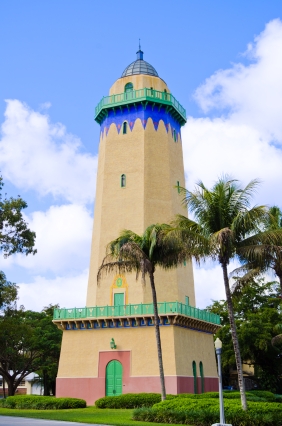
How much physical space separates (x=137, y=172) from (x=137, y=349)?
12504 mm

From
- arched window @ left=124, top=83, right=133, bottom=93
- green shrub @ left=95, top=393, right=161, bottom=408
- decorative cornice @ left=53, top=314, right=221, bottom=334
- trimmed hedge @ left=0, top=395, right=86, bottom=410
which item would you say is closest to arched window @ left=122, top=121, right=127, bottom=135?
arched window @ left=124, top=83, right=133, bottom=93

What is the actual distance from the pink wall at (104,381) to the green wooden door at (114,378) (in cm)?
25

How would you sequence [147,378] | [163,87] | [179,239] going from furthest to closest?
[163,87] < [147,378] < [179,239]

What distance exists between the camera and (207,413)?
65.1 feet

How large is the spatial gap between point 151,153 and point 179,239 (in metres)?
16.1

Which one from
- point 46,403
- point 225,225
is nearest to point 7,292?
point 46,403

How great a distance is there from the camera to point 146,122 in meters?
38.1

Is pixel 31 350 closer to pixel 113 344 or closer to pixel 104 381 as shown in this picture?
pixel 104 381

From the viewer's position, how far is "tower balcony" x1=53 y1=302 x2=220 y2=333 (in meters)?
31.6

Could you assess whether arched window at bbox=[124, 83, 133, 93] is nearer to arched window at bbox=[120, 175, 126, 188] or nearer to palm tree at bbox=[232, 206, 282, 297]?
arched window at bbox=[120, 175, 126, 188]

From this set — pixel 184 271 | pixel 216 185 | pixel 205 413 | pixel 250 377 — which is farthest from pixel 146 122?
pixel 250 377

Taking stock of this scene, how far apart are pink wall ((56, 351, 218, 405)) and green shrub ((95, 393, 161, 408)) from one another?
1.80m

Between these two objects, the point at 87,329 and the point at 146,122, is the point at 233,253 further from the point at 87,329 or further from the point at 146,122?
the point at 146,122

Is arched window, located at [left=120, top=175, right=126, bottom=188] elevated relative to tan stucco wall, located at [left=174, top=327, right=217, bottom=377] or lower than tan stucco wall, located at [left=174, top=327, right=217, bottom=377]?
elevated
